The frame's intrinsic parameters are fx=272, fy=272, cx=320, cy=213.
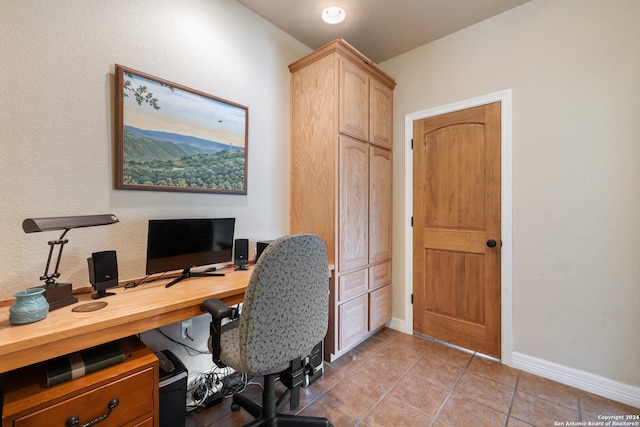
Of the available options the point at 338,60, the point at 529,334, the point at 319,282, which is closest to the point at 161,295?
the point at 319,282

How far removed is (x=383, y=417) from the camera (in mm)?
1638

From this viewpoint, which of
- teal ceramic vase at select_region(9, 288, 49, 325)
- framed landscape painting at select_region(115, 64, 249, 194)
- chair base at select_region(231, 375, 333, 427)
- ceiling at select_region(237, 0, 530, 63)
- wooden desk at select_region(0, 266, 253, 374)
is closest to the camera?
wooden desk at select_region(0, 266, 253, 374)

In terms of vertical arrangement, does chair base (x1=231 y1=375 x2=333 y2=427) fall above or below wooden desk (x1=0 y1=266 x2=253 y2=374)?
below

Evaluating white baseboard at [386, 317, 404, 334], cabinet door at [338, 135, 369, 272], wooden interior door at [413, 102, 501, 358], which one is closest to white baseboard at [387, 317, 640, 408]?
wooden interior door at [413, 102, 501, 358]

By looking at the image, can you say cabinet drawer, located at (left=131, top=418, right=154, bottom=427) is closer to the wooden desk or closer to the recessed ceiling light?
the wooden desk

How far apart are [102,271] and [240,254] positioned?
0.81 meters

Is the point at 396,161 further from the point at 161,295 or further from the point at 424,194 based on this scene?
the point at 161,295

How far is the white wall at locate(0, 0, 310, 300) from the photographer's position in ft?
4.25

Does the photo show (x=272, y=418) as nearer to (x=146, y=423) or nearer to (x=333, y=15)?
(x=146, y=423)

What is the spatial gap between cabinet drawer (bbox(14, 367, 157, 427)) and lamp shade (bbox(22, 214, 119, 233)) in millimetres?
688

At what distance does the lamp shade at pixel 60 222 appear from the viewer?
112cm

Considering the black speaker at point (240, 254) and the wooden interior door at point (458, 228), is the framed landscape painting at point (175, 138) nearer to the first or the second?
the black speaker at point (240, 254)

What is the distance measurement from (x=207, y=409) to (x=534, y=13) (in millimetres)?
3637

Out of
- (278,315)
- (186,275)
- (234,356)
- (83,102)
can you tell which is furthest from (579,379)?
(83,102)
